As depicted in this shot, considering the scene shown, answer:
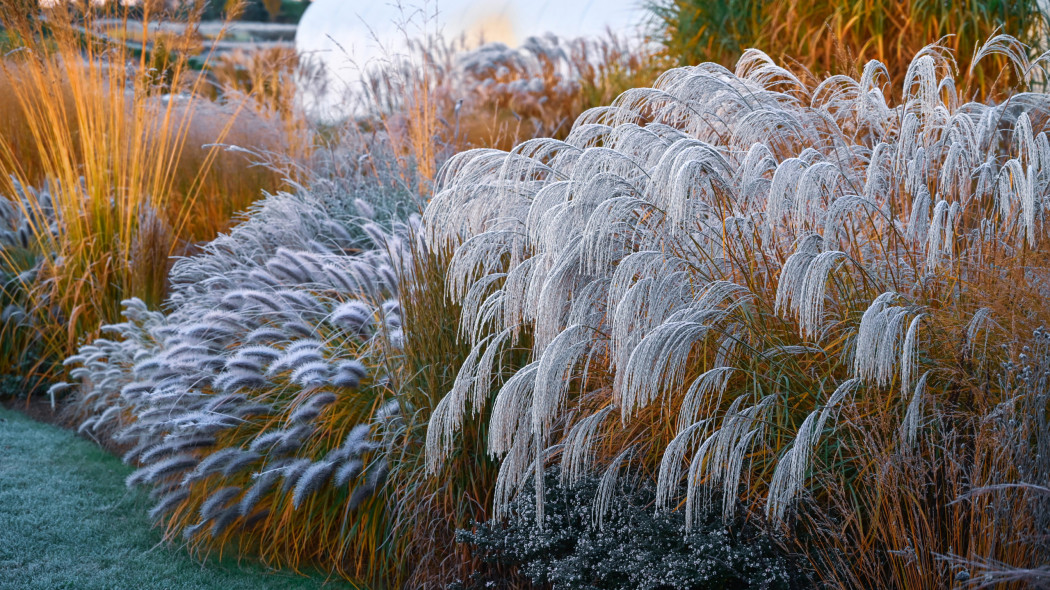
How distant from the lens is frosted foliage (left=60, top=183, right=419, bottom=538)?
3176 mm

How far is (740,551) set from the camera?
87.0 inches

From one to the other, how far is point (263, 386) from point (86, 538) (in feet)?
2.96

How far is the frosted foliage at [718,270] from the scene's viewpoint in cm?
211

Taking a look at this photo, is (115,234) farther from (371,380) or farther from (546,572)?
(546,572)

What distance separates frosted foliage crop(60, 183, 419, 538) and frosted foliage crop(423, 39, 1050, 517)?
1.76ft

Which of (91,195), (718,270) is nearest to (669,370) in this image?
(718,270)

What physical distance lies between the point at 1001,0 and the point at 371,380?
508 centimetres

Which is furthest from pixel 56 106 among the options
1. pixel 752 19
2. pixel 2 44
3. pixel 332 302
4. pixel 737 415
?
pixel 737 415

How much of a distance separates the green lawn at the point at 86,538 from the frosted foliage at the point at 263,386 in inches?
6.1

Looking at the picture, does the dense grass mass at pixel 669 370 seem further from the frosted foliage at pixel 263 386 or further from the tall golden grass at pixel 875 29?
the tall golden grass at pixel 875 29

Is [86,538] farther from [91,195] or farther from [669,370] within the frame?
[91,195]

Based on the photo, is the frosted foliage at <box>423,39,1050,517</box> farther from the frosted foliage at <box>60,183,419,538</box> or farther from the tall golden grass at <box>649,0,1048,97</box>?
the tall golden grass at <box>649,0,1048,97</box>

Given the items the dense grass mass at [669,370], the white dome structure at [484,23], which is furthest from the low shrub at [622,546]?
the white dome structure at [484,23]

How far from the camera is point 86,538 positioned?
3.48 metres
